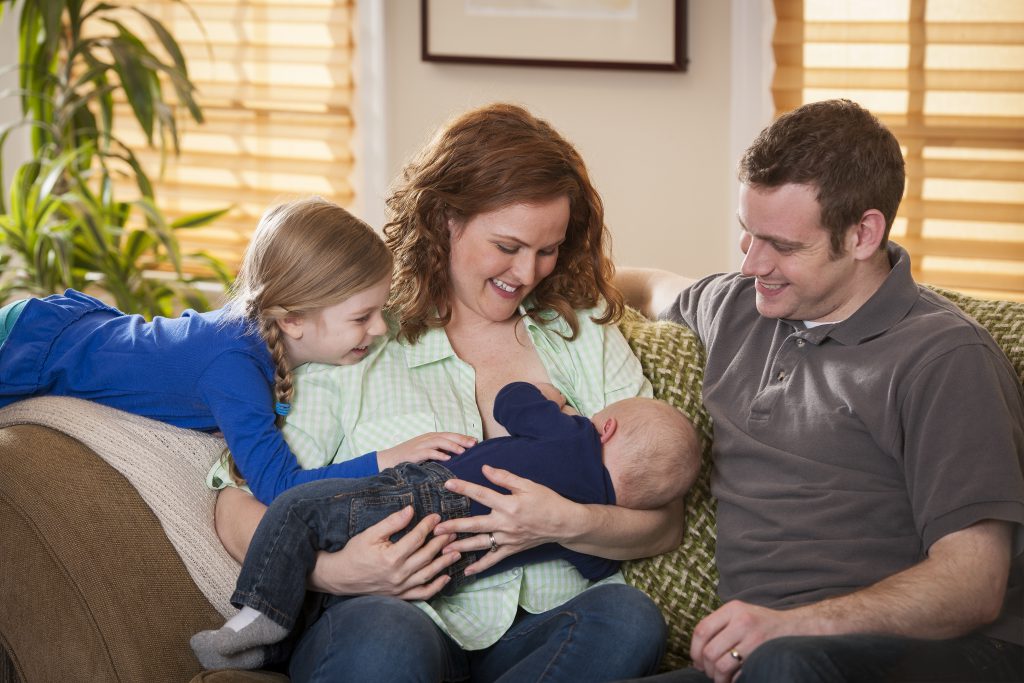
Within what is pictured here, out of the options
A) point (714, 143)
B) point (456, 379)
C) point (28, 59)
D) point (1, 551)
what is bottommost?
point (1, 551)

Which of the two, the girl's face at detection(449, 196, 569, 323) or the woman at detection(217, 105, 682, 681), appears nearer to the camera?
the woman at detection(217, 105, 682, 681)

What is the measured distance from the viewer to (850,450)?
175 cm

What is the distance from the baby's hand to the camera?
1784 millimetres

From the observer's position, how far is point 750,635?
151cm

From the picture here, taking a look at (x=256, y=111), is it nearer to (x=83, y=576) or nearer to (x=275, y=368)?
(x=275, y=368)

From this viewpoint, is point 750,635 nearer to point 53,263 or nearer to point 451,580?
point 451,580

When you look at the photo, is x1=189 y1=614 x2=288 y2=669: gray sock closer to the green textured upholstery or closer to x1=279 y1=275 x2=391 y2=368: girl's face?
x1=279 y1=275 x2=391 y2=368: girl's face

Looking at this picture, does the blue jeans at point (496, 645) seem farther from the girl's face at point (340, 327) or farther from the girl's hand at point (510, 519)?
the girl's face at point (340, 327)

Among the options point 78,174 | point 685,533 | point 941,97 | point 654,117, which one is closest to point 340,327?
point 685,533

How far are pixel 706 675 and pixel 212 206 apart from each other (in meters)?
3.46

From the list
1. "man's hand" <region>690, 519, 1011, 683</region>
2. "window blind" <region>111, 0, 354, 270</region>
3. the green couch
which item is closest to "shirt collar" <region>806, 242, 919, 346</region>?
the green couch

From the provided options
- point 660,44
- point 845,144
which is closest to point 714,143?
point 660,44

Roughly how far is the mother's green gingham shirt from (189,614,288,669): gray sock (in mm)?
244

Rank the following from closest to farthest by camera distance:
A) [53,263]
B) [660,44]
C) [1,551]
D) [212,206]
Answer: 1. [1,551]
2. [53,263]
3. [660,44]
4. [212,206]
